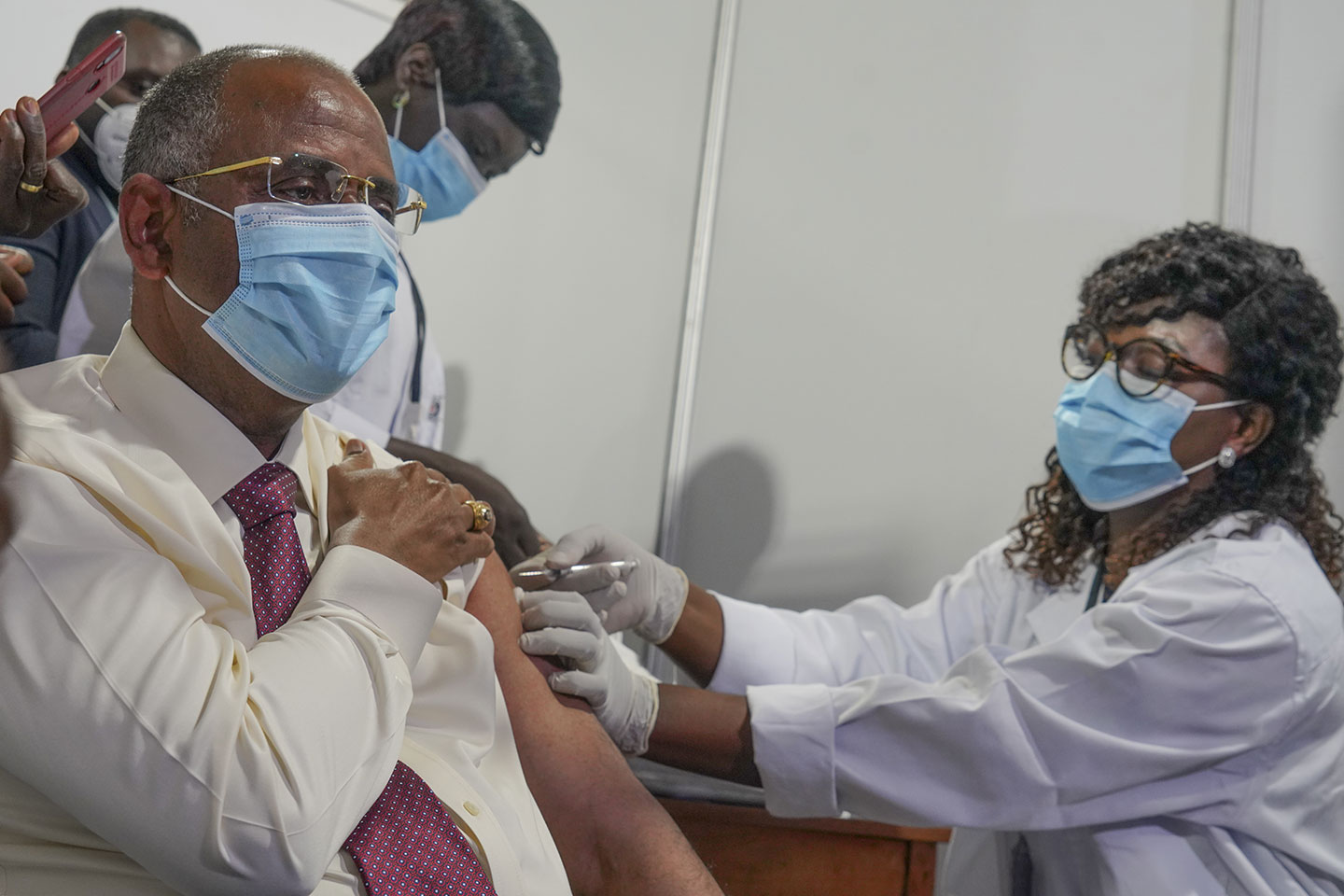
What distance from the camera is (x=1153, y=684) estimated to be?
1847 millimetres

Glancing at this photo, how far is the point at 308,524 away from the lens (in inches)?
50.0

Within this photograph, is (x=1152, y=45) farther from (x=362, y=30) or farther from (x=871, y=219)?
(x=362, y=30)

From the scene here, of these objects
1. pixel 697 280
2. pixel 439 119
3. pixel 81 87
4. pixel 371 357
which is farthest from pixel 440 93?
pixel 81 87

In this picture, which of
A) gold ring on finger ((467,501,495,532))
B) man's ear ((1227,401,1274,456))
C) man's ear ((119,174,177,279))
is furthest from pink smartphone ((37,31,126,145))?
man's ear ((1227,401,1274,456))

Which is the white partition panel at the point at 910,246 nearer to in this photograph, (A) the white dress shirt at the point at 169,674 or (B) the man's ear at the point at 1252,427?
(B) the man's ear at the point at 1252,427

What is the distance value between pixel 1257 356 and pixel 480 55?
159cm

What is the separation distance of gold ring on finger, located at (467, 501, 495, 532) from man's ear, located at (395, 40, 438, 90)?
1.37 metres

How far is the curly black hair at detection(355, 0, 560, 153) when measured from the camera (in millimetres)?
2408

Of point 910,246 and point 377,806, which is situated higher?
point 910,246

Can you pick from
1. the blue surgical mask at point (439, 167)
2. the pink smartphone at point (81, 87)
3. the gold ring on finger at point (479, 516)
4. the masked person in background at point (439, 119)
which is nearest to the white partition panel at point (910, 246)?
the masked person in background at point (439, 119)

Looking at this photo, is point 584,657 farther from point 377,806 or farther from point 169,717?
point 169,717

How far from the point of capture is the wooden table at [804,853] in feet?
5.82

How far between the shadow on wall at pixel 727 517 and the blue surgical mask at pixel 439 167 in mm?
1015

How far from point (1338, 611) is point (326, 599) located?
1624 millimetres
